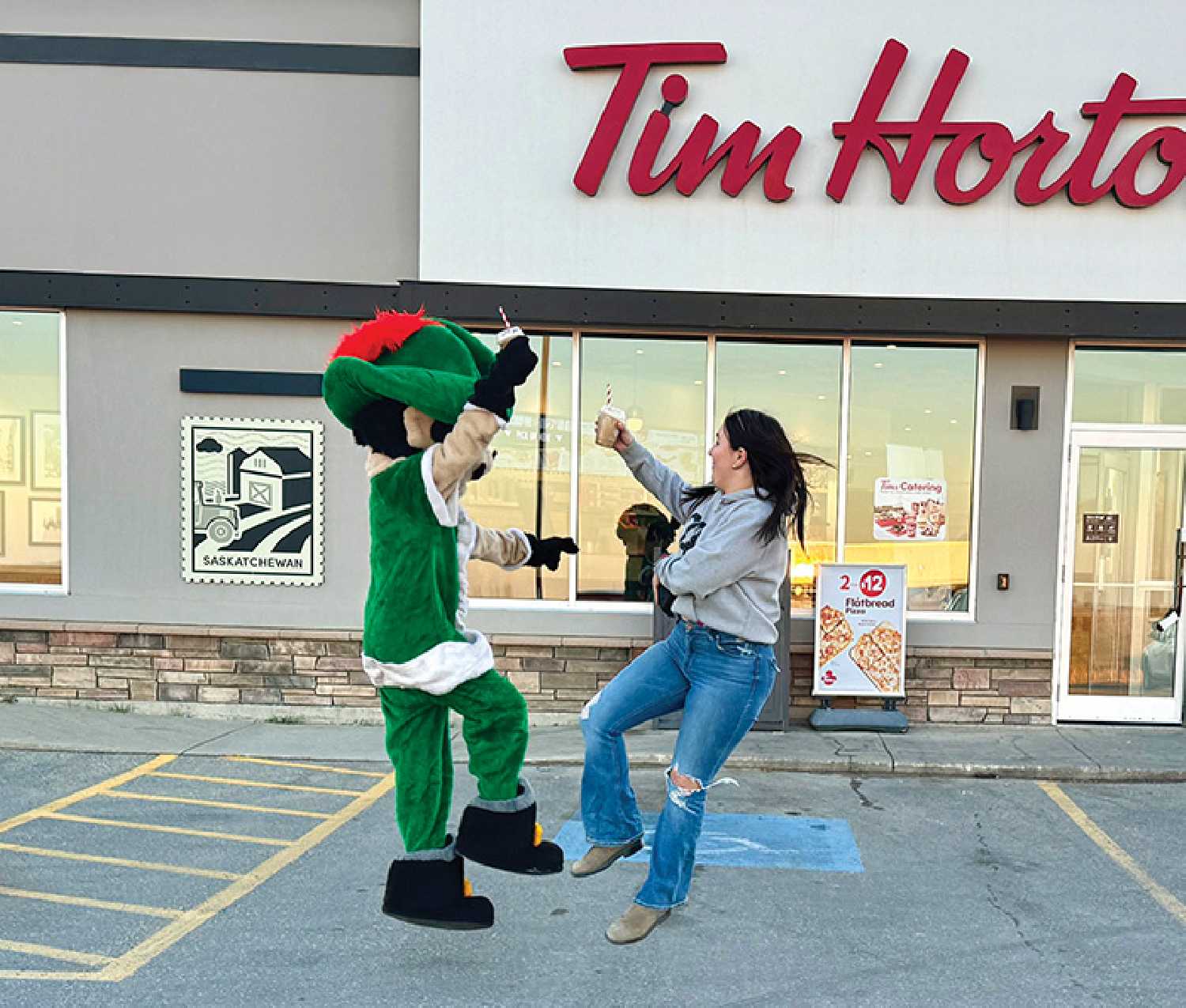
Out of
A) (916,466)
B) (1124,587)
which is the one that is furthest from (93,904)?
(1124,587)

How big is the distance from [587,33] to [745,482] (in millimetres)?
5106

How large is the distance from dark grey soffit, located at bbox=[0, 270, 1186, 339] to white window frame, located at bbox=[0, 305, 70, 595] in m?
0.24

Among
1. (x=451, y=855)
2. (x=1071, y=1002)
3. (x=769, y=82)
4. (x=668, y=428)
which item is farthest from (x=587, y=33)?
(x=1071, y=1002)

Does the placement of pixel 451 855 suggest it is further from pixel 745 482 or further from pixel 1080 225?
pixel 1080 225

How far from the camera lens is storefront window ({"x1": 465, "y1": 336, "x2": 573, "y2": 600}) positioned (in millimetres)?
7781

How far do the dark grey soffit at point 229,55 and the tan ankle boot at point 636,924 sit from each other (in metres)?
6.43

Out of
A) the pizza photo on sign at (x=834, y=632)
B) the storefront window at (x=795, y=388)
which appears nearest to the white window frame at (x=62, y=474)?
the storefront window at (x=795, y=388)

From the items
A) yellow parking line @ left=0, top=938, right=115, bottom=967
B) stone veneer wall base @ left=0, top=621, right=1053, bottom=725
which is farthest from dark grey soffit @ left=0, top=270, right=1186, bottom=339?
yellow parking line @ left=0, top=938, right=115, bottom=967

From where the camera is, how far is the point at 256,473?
7.66 metres

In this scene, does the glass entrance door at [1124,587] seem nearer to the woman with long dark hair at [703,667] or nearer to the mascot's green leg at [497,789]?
the woman with long dark hair at [703,667]

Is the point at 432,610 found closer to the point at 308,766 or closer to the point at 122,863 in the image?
the point at 122,863

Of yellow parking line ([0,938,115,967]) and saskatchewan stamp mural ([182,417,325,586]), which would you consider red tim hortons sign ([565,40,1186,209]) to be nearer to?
saskatchewan stamp mural ([182,417,325,586])

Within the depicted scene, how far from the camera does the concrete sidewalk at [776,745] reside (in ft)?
21.4

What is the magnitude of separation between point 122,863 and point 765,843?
10.4 ft
